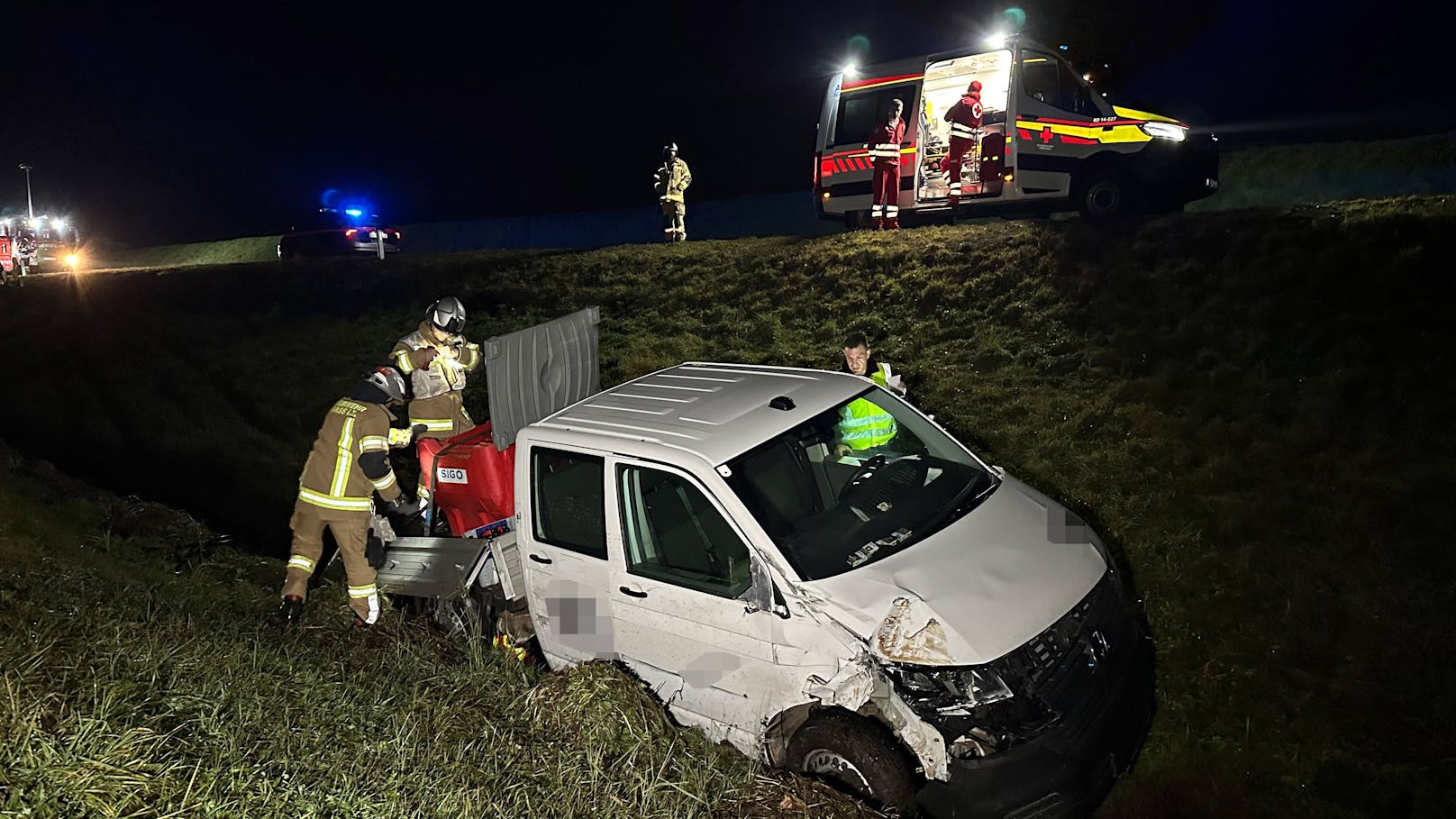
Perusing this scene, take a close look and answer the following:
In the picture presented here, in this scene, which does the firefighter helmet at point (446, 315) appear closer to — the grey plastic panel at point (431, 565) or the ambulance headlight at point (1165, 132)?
the grey plastic panel at point (431, 565)

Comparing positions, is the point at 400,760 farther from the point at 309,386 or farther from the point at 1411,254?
the point at 309,386

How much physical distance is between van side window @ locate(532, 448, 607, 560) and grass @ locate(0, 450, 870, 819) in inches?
26.7

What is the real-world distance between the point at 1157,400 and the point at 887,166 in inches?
240

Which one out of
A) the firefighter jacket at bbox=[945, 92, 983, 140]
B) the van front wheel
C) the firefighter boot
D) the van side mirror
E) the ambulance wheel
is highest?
the firefighter jacket at bbox=[945, 92, 983, 140]

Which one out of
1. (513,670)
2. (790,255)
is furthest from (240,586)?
(790,255)

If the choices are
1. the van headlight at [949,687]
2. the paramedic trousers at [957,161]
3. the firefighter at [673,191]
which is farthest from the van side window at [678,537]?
the firefighter at [673,191]

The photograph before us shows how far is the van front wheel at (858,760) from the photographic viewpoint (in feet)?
12.1

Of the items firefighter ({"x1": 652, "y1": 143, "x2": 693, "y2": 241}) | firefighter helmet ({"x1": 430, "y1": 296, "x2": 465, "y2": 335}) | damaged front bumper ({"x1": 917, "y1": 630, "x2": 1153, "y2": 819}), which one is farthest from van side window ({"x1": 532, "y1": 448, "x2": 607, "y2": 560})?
firefighter ({"x1": 652, "y1": 143, "x2": 693, "y2": 241})

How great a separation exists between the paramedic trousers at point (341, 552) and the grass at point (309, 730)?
36cm

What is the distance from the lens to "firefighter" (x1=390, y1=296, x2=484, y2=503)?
7.13 metres

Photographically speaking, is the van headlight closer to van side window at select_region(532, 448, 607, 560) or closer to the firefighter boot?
van side window at select_region(532, 448, 607, 560)

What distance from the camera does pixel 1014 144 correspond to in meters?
11.7

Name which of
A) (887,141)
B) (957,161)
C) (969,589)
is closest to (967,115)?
(957,161)

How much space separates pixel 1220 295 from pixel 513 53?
36.7 m
